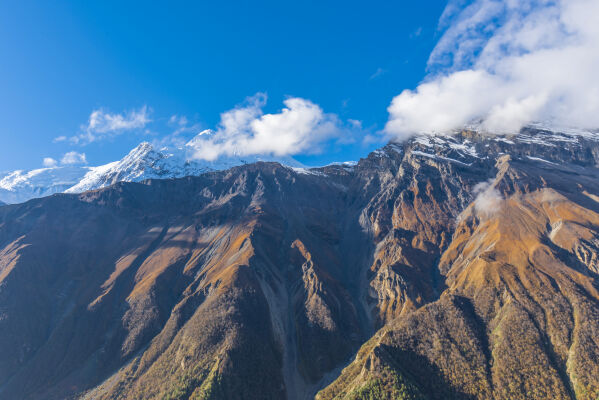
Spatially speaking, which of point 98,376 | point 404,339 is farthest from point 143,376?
point 404,339

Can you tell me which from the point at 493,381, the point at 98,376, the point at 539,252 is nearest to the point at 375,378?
the point at 493,381

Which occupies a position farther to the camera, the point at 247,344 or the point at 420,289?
the point at 420,289

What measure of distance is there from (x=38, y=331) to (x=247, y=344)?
135324mm

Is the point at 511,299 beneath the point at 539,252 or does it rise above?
beneath

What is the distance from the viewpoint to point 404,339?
13812 cm

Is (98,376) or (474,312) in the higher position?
(98,376)

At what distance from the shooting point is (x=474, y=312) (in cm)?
15075

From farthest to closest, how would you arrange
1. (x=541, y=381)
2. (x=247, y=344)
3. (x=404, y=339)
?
(x=247, y=344) < (x=404, y=339) < (x=541, y=381)

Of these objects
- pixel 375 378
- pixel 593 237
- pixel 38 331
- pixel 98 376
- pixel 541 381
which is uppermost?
A: pixel 38 331

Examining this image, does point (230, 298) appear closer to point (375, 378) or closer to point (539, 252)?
point (375, 378)

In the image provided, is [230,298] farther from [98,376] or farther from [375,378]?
[375,378]

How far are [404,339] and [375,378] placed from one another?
93.9 ft

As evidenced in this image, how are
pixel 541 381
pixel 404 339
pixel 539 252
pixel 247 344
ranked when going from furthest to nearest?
pixel 539 252
pixel 247 344
pixel 404 339
pixel 541 381

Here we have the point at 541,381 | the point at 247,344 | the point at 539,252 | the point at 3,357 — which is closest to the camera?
the point at 541,381
